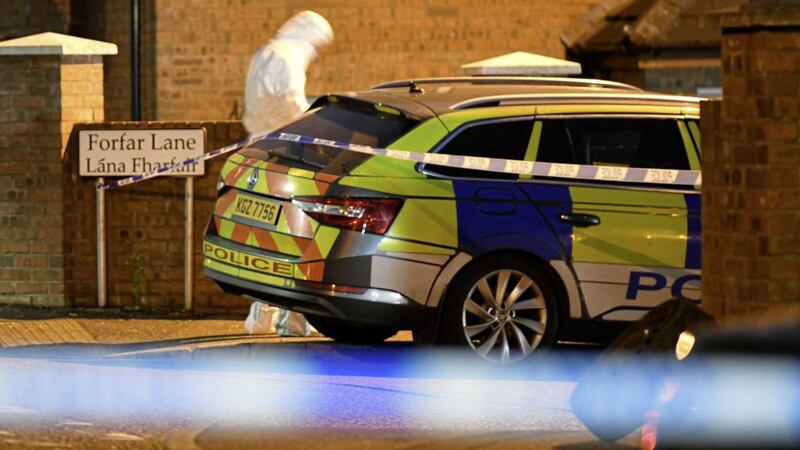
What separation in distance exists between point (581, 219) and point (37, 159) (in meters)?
4.48

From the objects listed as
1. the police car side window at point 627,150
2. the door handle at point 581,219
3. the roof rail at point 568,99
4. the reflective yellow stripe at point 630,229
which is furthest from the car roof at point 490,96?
the door handle at point 581,219

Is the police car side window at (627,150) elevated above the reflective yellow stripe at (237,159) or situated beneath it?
elevated above

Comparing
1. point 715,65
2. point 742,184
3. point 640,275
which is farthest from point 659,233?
point 715,65

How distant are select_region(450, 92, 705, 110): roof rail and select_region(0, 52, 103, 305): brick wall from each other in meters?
3.68

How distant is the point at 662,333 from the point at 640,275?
331 cm

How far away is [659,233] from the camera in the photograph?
12219 mm

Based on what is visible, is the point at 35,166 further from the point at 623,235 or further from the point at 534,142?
the point at 623,235

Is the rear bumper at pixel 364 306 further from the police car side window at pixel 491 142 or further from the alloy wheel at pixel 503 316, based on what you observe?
the police car side window at pixel 491 142

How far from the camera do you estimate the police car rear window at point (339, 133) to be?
1197 cm

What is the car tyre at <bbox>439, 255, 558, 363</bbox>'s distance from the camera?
11.9 m

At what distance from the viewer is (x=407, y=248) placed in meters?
11.8

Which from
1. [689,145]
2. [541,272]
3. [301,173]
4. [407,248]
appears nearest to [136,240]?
[301,173]

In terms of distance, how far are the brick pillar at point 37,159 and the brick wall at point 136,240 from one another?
11cm

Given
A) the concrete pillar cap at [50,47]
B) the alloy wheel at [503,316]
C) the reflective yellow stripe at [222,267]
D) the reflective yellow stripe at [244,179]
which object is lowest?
the alloy wheel at [503,316]
